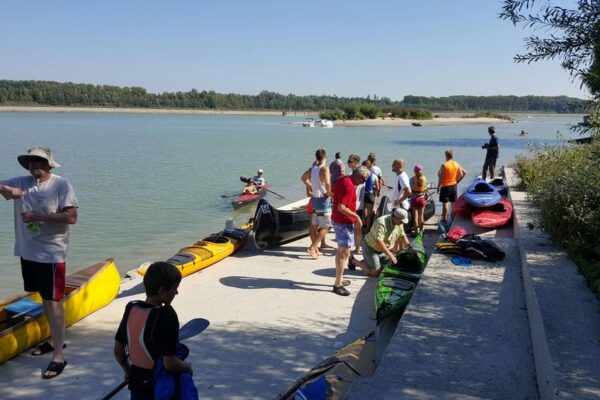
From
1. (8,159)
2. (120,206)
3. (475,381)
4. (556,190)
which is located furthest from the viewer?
(8,159)

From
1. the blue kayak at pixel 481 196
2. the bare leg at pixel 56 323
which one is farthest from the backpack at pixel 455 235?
the bare leg at pixel 56 323

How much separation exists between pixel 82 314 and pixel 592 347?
5368 mm

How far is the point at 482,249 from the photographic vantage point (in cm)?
749

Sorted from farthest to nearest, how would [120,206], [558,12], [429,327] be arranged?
[120,206] → [429,327] → [558,12]

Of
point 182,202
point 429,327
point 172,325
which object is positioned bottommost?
point 182,202

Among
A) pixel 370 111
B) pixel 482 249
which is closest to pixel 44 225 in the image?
pixel 482 249

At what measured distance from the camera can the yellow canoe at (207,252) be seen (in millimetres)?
8156

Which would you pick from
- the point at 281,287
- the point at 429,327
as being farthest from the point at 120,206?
the point at 429,327

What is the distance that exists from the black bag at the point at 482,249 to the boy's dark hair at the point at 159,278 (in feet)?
17.9

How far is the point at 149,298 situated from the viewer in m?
3.03

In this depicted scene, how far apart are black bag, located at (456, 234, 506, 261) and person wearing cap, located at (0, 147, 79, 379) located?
17.1 feet

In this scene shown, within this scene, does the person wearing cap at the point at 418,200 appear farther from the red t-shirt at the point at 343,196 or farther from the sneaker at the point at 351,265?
the red t-shirt at the point at 343,196

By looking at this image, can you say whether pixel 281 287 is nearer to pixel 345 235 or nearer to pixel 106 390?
pixel 345 235

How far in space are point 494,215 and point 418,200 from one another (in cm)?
154
